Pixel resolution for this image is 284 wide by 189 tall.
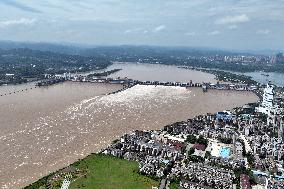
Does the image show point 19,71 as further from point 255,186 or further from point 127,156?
point 255,186

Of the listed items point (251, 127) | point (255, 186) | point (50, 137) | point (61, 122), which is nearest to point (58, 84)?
point (61, 122)

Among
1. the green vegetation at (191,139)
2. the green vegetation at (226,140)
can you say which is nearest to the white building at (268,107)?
the green vegetation at (226,140)

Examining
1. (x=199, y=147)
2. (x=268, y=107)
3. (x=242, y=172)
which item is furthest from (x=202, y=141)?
(x=268, y=107)

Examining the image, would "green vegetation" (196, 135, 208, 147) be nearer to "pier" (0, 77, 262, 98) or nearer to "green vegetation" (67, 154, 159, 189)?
"green vegetation" (67, 154, 159, 189)

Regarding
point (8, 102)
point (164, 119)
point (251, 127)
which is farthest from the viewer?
point (8, 102)

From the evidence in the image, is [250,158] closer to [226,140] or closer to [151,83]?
[226,140]

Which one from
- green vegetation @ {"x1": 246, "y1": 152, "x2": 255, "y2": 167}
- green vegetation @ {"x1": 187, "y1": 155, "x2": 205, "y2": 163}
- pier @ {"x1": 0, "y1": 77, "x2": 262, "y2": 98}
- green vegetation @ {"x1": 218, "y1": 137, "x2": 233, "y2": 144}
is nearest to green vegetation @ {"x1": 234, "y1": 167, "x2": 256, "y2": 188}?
green vegetation @ {"x1": 246, "y1": 152, "x2": 255, "y2": 167}

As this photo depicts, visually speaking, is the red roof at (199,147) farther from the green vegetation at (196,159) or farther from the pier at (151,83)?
the pier at (151,83)
